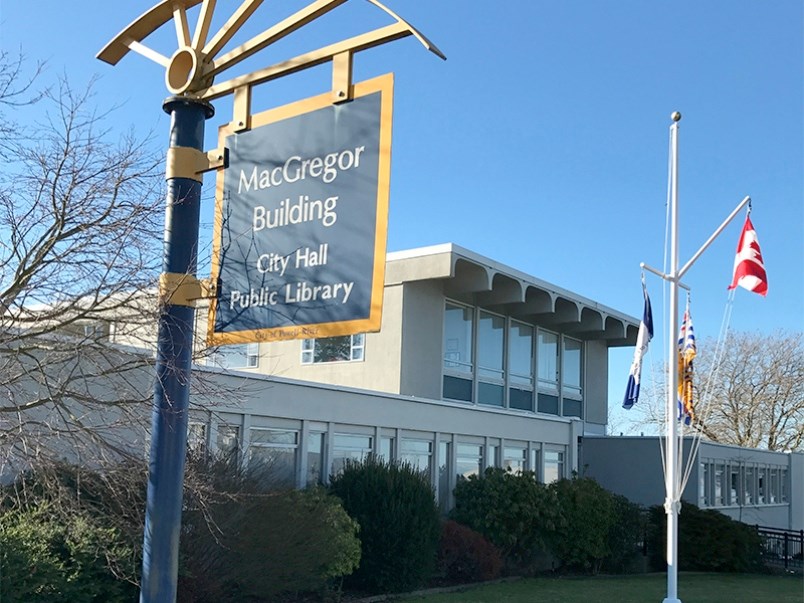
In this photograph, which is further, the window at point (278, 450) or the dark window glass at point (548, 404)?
the dark window glass at point (548, 404)

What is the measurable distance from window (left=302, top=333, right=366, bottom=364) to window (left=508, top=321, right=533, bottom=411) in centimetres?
519

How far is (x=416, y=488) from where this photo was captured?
725 inches

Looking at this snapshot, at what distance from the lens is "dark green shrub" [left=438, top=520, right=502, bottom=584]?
20.1 metres

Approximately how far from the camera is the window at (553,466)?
1093 inches

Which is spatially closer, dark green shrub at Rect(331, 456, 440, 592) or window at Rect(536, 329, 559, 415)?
dark green shrub at Rect(331, 456, 440, 592)

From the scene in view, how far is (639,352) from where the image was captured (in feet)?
63.8

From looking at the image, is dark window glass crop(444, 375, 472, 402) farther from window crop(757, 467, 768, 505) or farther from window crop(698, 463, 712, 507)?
window crop(757, 467, 768, 505)

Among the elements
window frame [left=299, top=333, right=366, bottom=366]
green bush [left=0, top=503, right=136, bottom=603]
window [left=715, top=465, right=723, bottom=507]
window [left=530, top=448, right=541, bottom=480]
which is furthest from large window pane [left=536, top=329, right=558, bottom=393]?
green bush [left=0, top=503, right=136, bottom=603]

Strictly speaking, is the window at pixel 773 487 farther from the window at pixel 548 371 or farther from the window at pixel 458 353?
the window at pixel 458 353

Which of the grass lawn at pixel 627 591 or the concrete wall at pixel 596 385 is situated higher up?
the concrete wall at pixel 596 385

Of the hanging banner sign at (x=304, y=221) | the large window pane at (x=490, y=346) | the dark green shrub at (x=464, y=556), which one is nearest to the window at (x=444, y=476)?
the dark green shrub at (x=464, y=556)

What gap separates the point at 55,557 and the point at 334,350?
52.5 ft

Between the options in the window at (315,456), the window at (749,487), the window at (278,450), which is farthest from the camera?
the window at (749,487)

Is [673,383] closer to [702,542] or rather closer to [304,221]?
[702,542]
